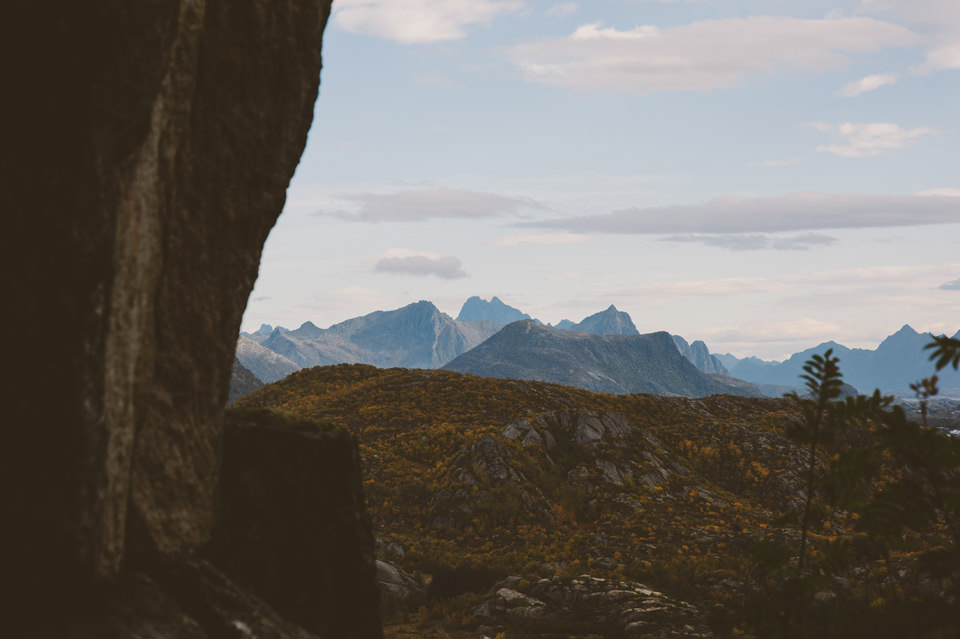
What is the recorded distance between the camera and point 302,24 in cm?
886

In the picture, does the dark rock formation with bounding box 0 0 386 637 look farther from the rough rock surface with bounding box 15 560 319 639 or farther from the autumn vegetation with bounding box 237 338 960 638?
the autumn vegetation with bounding box 237 338 960 638

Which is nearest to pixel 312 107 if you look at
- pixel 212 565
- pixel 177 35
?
pixel 177 35

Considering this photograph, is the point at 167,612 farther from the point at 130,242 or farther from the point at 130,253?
the point at 130,242

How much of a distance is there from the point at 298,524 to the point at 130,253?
201 inches

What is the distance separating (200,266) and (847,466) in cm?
769

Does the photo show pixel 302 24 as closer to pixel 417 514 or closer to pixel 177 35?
pixel 177 35

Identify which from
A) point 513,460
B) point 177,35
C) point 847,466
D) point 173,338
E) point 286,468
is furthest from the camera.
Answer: point 513,460

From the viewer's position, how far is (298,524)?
1026 cm

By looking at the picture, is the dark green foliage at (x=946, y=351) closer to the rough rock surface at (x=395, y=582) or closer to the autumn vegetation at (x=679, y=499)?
the autumn vegetation at (x=679, y=499)

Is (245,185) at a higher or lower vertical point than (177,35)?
lower

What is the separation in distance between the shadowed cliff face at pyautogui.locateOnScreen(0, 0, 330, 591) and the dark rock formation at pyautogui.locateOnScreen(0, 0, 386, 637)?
0.02 meters

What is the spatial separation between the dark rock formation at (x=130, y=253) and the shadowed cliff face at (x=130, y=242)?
0.02 meters

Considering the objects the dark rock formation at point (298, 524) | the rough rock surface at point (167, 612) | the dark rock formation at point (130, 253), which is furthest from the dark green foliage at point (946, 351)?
the dark rock formation at point (298, 524)

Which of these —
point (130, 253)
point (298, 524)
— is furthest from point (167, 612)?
point (130, 253)
